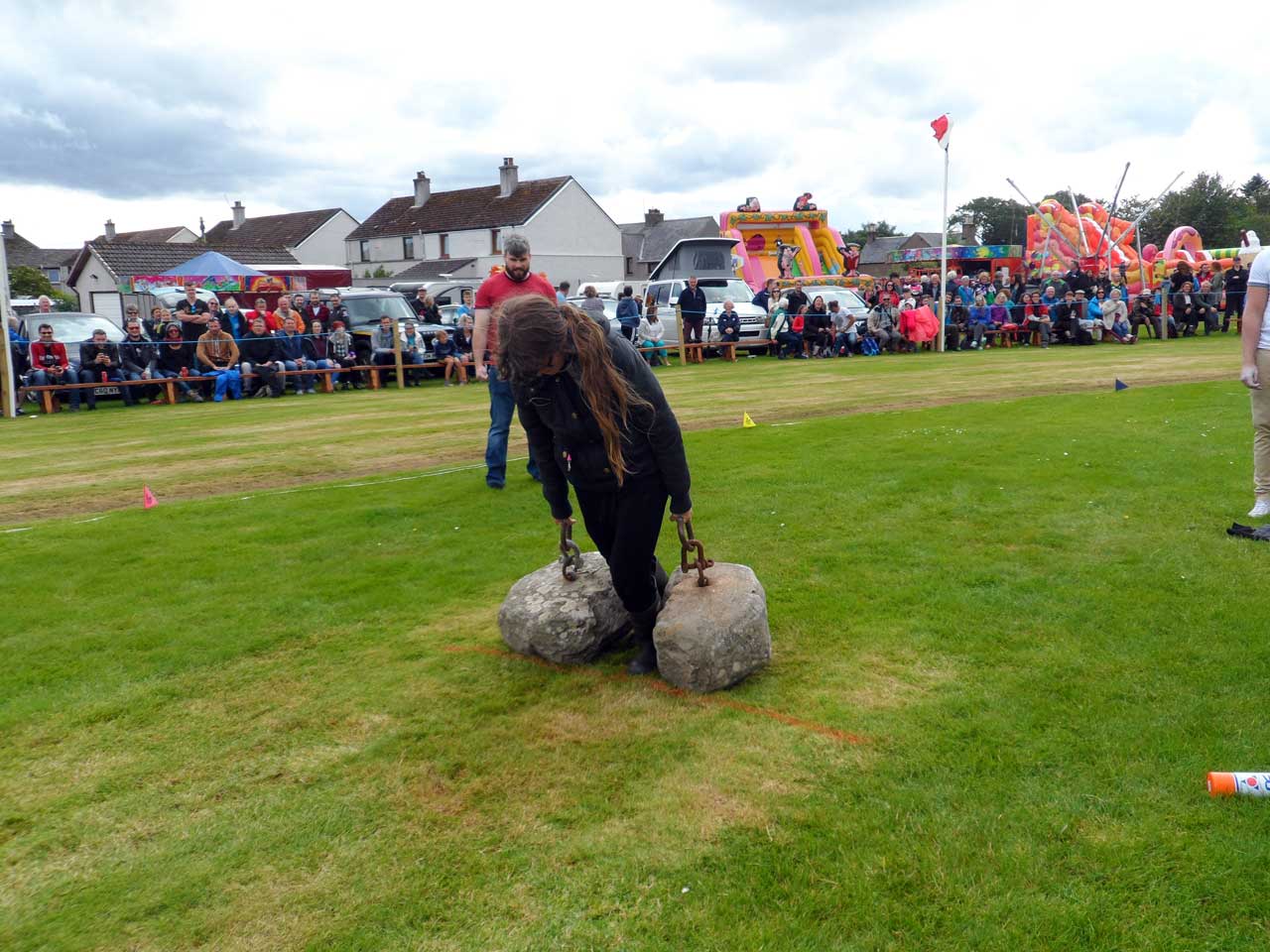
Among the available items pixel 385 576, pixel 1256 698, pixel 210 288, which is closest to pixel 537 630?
pixel 385 576

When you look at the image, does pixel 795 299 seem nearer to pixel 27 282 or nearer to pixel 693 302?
pixel 693 302

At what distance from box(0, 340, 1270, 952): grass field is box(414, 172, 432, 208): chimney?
57.7 m

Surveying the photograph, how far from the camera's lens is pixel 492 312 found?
756 centimetres

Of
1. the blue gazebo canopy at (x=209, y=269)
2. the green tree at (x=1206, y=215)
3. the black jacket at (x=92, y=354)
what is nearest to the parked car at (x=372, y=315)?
the black jacket at (x=92, y=354)

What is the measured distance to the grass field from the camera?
3.00 m

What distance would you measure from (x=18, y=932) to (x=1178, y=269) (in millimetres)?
31105

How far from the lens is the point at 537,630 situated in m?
4.88

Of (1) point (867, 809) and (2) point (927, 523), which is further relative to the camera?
(2) point (927, 523)

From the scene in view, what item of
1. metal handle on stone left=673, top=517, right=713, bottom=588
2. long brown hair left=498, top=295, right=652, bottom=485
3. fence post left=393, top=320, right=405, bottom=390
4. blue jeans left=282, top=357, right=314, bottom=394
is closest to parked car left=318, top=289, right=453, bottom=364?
fence post left=393, top=320, right=405, bottom=390

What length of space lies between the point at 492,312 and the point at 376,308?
53.2ft

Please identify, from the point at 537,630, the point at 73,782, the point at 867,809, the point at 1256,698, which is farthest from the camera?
the point at 537,630

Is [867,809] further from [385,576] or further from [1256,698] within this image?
[385,576]

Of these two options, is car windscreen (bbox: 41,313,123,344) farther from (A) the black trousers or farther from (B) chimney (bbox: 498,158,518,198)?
(B) chimney (bbox: 498,158,518,198)

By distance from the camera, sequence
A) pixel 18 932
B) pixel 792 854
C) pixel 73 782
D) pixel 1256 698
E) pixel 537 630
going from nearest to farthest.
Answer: pixel 18 932 < pixel 792 854 < pixel 73 782 < pixel 1256 698 < pixel 537 630
